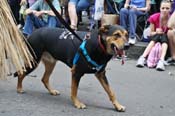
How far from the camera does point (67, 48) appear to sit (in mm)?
5332

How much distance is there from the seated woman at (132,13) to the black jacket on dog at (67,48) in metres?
3.41

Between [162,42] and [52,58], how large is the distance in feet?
9.89

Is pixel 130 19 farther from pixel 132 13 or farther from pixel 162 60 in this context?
pixel 162 60

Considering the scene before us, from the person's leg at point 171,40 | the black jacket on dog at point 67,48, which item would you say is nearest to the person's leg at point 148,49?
the person's leg at point 171,40

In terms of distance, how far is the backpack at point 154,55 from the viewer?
7.86 metres

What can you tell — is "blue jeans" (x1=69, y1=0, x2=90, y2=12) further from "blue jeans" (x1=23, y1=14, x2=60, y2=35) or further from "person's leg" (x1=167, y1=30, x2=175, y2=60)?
"person's leg" (x1=167, y1=30, x2=175, y2=60)

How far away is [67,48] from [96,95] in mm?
886

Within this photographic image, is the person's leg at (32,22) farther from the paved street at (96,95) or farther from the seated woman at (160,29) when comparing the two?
the seated woman at (160,29)

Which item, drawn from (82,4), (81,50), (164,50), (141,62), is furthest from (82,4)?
(81,50)

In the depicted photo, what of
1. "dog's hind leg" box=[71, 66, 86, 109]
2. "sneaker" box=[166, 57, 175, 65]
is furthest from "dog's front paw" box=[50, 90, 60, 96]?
"sneaker" box=[166, 57, 175, 65]

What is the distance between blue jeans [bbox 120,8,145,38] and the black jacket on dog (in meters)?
3.47

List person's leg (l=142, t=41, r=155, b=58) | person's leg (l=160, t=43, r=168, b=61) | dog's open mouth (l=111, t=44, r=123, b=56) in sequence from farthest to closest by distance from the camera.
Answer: person's leg (l=142, t=41, r=155, b=58), person's leg (l=160, t=43, r=168, b=61), dog's open mouth (l=111, t=44, r=123, b=56)

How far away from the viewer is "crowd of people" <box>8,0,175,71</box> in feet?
26.4

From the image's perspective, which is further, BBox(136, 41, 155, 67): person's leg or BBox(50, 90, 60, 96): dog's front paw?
BBox(136, 41, 155, 67): person's leg
